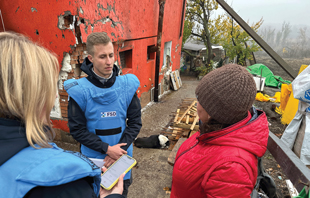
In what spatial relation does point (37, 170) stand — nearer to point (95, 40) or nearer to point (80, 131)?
point (80, 131)

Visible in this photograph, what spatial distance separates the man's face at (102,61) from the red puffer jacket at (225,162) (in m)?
1.25

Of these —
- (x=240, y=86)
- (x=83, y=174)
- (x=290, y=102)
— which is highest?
(x=240, y=86)

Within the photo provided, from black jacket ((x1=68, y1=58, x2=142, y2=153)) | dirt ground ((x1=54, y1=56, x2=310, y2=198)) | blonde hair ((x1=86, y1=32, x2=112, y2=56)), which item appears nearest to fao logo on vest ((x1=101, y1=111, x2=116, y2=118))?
black jacket ((x1=68, y1=58, x2=142, y2=153))

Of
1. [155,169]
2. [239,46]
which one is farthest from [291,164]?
[239,46]

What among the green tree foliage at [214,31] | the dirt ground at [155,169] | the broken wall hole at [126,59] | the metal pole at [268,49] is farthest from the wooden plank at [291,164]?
the green tree foliage at [214,31]

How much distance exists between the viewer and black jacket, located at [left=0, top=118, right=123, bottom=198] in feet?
2.19

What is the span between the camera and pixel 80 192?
77cm

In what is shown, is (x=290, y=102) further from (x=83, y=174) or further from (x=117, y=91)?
(x=83, y=174)

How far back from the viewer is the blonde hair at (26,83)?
71cm

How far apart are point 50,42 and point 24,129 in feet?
11.1

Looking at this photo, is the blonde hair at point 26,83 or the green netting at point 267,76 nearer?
the blonde hair at point 26,83

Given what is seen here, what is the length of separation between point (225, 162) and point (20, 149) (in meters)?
1.01

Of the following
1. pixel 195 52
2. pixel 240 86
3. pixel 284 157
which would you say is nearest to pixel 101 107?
pixel 240 86

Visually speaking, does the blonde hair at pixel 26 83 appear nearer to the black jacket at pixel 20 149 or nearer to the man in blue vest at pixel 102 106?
the black jacket at pixel 20 149
